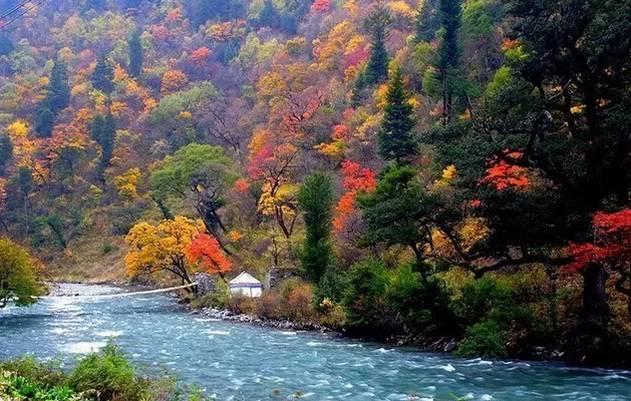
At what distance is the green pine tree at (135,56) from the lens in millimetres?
86688

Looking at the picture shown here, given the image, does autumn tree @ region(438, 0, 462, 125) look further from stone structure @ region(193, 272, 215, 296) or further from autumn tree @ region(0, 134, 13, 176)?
autumn tree @ region(0, 134, 13, 176)

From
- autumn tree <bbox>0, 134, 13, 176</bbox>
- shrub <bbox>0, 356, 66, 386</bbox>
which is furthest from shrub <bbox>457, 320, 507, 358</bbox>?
autumn tree <bbox>0, 134, 13, 176</bbox>

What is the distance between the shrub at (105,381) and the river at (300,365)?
300 centimetres

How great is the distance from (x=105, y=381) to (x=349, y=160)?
32331 millimetres

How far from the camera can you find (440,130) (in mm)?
18266

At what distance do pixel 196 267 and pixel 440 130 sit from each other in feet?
80.4

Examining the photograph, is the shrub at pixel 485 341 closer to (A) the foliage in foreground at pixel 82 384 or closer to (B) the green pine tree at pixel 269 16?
(A) the foliage in foreground at pixel 82 384

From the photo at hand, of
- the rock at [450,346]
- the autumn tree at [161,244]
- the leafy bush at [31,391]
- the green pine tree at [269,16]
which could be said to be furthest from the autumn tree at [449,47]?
the green pine tree at [269,16]

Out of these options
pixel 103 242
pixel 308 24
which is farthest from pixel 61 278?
pixel 308 24

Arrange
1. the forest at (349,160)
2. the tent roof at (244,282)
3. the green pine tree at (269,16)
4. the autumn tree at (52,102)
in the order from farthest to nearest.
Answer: the green pine tree at (269,16) → the autumn tree at (52,102) → the tent roof at (244,282) → the forest at (349,160)

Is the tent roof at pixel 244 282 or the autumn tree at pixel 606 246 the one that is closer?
the autumn tree at pixel 606 246

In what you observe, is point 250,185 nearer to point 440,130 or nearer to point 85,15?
point 440,130

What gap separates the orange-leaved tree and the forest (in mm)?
171

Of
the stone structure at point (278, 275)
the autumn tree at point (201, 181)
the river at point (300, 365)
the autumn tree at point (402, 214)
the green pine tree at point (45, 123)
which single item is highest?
the green pine tree at point (45, 123)
